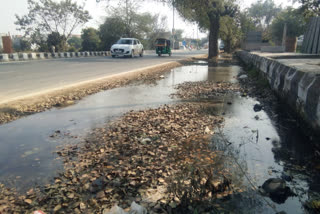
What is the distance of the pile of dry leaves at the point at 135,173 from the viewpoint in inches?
82.5

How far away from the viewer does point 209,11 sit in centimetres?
1955

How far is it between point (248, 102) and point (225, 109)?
42.3 inches

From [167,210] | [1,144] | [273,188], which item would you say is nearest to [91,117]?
[1,144]

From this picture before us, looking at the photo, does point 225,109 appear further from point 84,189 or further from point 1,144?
point 1,144

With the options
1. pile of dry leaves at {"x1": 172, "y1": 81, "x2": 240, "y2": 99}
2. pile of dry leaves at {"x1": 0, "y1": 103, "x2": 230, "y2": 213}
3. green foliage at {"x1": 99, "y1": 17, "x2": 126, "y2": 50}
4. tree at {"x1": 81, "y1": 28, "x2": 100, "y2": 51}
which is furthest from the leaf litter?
green foliage at {"x1": 99, "y1": 17, "x2": 126, "y2": 50}

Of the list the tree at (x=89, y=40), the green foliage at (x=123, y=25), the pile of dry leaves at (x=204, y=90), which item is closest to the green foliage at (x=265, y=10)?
the green foliage at (x=123, y=25)

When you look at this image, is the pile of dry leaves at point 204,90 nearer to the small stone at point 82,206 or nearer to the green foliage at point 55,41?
the small stone at point 82,206

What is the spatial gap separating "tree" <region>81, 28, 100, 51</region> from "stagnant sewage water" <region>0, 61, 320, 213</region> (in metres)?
39.5

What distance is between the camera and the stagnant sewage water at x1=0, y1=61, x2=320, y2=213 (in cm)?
235

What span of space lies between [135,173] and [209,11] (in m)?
19.4

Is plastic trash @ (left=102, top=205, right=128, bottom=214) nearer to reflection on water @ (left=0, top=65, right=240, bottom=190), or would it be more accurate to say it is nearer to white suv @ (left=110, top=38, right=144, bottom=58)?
reflection on water @ (left=0, top=65, right=240, bottom=190)

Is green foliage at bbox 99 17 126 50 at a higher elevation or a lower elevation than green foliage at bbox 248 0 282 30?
lower

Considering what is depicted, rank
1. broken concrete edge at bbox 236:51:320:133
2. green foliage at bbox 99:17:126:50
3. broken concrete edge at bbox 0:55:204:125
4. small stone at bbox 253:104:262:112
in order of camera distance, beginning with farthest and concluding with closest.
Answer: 1. green foliage at bbox 99:17:126:50
2. small stone at bbox 253:104:262:112
3. broken concrete edge at bbox 0:55:204:125
4. broken concrete edge at bbox 236:51:320:133

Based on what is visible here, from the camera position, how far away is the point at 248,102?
5.90 metres
